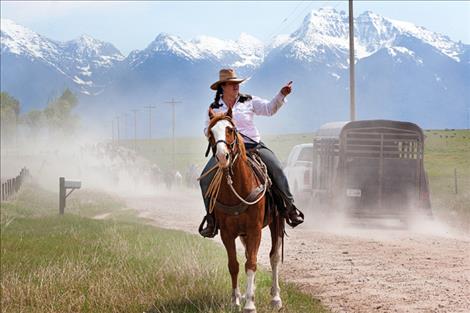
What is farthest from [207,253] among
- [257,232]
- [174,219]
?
[174,219]

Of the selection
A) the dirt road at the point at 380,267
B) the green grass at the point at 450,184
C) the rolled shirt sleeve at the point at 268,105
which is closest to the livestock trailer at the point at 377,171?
the dirt road at the point at 380,267

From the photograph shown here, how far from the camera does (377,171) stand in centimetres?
2136

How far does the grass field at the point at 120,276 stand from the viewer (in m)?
9.66

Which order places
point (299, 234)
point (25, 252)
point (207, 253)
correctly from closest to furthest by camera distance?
point (207, 253), point (25, 252), point (299, 234)

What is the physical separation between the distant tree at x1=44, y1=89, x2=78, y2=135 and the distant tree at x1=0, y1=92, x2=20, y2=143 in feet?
21.7

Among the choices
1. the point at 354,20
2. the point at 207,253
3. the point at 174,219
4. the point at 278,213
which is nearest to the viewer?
the point at 278,213

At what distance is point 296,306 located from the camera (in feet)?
31.1

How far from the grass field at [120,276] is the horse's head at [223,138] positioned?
171 centimetres

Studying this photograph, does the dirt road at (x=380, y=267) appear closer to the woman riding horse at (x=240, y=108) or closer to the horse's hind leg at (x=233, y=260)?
the horse's hind leg at (x=233, y=260)

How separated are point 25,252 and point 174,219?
38.7 ft

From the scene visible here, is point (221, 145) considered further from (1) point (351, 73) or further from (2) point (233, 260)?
(1) point (351, 73)

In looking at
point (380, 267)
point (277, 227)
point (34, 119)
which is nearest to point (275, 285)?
point (277, 227)

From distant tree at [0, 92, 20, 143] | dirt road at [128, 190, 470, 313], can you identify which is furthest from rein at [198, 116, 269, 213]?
distant tree at [0, 92, 20, 143]

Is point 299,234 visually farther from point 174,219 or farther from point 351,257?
point 174,219
